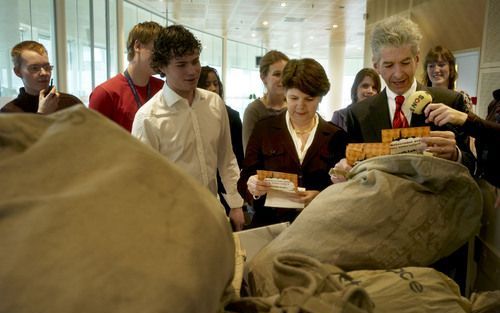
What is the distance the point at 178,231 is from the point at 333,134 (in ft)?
4.71

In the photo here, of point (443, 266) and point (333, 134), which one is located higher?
point (333, 134)

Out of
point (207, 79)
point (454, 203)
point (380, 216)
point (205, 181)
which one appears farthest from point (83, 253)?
point (207, 79)

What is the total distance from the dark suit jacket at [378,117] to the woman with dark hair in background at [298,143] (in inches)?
5.6

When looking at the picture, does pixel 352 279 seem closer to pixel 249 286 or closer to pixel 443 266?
pixel 249 286

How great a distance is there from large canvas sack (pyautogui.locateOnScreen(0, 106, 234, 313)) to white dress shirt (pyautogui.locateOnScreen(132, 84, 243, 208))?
3.93 ft

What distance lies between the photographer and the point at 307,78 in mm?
1836

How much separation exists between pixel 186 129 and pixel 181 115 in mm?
70

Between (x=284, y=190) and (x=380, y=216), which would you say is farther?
(x=284, y=190)

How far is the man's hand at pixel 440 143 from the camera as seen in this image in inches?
45.4

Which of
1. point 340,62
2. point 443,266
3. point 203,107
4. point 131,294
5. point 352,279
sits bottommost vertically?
point 443,266

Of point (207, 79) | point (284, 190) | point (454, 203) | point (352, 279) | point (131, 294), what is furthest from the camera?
point (207, 79)

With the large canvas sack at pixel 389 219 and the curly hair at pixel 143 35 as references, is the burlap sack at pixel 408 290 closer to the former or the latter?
the large canvas sack at pixel 389 219

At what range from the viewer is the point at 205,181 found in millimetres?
1938

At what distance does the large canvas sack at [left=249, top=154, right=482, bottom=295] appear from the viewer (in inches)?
33.8
